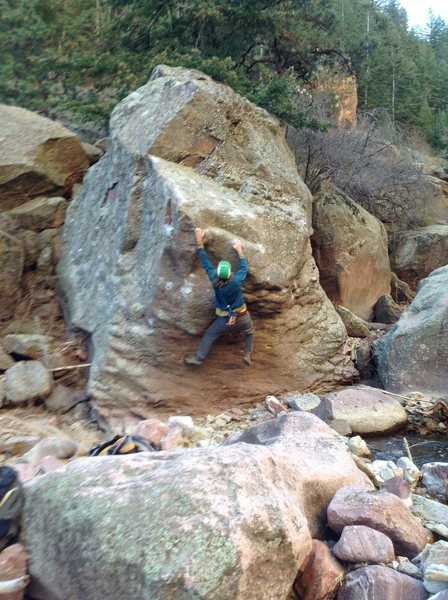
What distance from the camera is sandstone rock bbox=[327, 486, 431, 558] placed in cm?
313

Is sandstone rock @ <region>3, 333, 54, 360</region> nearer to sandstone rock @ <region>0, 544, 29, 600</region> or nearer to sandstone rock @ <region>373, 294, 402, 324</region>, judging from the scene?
sandstone rock @ <region>0, 544, 29, 600</region>

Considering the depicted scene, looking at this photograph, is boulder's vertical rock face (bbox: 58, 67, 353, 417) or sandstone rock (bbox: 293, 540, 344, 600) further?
boulder's vertical rock face (bbox: 58, 67, 353, 417)

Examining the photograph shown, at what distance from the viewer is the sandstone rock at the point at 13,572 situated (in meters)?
2.59

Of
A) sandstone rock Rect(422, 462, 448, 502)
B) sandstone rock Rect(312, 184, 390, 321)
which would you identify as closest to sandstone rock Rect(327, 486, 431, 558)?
sandstone rock Rect(422, 462, 448, 502)

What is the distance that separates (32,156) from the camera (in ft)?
26.6

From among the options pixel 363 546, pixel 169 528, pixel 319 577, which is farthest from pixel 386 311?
pixel 169 528

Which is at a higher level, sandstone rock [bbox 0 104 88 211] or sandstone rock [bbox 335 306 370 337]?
sandstone rock [bbox 0 104 88 211]

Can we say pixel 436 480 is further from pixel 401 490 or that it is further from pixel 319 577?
pixel 319 577

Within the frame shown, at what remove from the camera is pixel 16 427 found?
19.0ft

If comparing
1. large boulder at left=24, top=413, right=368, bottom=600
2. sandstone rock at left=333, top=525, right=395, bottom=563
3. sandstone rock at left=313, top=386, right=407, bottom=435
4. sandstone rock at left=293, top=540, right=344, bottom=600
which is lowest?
sandstone rock at left=313, top=386, right=407, bottom=435

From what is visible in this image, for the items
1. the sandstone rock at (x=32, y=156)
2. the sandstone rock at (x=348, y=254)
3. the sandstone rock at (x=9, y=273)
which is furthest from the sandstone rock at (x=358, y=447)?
the sandstone rock at (x=32, y=156)

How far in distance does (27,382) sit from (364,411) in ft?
11.8

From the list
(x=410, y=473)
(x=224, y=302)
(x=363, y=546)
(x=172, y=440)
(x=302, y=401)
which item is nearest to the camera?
(x=363, y=546)

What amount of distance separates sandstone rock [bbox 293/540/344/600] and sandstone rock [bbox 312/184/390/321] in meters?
7.31
